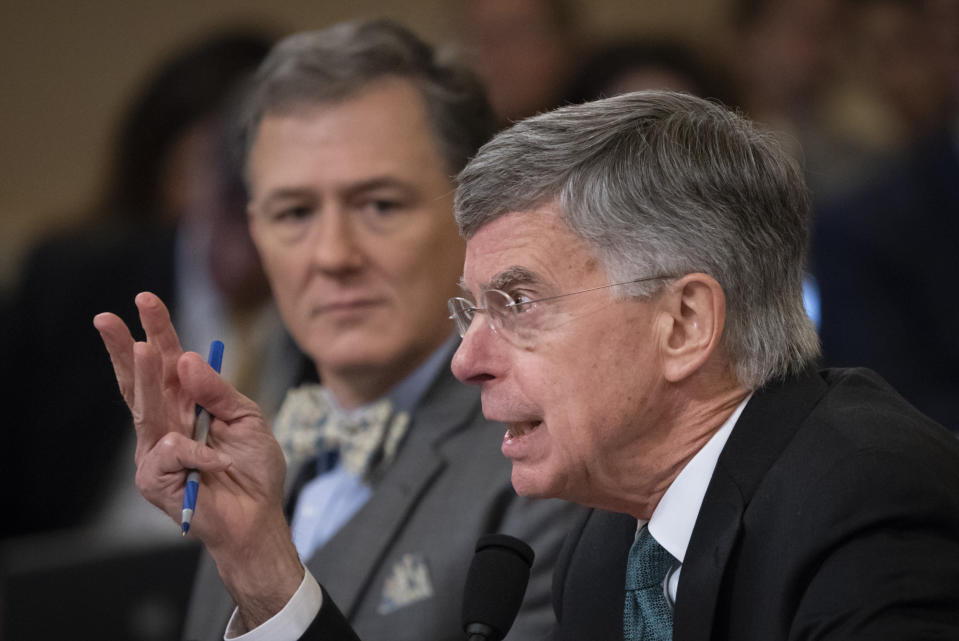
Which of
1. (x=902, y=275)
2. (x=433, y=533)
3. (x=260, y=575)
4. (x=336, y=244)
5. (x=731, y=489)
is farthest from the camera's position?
(x=902, y=275)

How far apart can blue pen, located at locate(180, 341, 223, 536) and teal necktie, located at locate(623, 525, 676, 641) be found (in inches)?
22.6

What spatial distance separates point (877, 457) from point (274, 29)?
13.7ft

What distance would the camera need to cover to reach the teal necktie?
1552 mm

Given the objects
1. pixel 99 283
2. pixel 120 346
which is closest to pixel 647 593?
pixel 120 346

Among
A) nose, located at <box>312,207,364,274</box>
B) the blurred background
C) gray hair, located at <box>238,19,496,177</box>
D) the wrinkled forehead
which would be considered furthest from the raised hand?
the blurred background

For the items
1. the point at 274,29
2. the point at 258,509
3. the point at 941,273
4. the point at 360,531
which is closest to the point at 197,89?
the point at 274,29

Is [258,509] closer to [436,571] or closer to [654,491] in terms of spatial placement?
[436,571]

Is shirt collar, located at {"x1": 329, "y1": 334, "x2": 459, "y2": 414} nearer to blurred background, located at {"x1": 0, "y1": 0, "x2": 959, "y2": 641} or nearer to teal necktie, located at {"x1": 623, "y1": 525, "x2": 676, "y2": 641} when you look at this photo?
teal necktie, located at {"x1": 623, "y1": 525, "x2": 676, "y2": 641}

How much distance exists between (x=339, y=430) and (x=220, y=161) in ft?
5.72

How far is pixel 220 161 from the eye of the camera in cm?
384

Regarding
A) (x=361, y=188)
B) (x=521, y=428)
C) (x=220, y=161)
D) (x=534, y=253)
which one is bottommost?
(x=521, y=428)

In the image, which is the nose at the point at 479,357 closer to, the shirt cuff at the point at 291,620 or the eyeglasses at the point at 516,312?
the eyeglasses at the point at 516,312

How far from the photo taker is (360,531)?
83.0 inches

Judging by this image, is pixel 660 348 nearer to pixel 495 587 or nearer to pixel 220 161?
pixel 495 587
